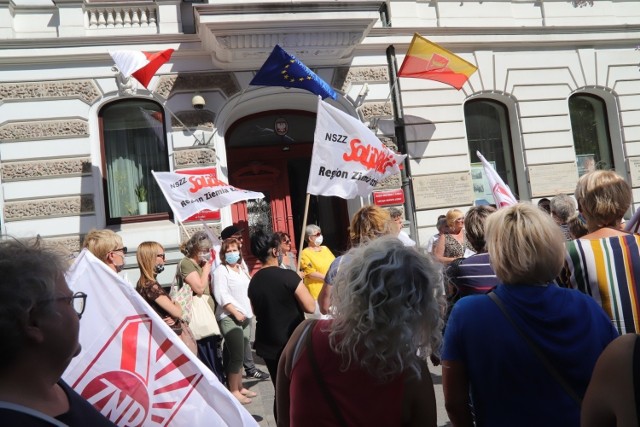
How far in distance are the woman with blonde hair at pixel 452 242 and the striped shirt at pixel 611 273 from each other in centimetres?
345

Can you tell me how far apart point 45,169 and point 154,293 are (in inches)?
255

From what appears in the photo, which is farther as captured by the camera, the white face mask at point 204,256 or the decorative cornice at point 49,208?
the decorative cornice at point 49,208

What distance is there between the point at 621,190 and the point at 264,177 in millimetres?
9416

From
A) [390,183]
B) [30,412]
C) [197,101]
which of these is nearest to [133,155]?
[197,101]

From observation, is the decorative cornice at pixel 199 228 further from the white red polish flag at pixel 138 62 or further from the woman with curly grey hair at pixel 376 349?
the woman with curly grey hair at pixel 376 349

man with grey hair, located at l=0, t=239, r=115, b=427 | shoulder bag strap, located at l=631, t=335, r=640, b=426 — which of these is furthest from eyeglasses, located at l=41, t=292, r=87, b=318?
shoulder bag strap, located at l=631, t=335, r=640, b=426

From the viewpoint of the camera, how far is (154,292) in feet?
14.6

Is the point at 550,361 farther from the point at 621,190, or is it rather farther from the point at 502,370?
the point at 621,190

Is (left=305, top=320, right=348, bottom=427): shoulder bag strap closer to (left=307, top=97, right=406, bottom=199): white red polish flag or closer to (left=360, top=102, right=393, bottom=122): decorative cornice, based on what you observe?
(left=307, top=97, right=406, bottom=199): white red polish flag

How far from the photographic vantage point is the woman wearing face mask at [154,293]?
14.5 feet

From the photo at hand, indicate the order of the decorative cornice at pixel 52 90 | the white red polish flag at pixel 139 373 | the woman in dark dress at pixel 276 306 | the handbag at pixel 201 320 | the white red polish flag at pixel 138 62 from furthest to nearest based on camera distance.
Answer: the decorative cornice at pixel 52 90 → the white red polish flag at pixel 138 62 → the handbag at pixel 201 320 → the woman in dark dress at pixel 276 306 → the white red polish flag at pixel 139 373

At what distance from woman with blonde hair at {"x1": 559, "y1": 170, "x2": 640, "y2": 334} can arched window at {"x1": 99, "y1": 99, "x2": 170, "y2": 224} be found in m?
8.66

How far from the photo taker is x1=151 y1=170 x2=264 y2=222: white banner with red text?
26.2ft

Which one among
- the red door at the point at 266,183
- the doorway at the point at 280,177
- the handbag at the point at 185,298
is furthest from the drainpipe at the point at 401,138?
the handbag at the point at 185,298
